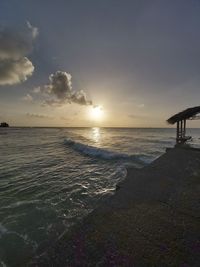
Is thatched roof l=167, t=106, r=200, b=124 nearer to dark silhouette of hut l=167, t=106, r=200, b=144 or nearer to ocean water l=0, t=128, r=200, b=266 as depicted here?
dark silhouette of hut l=167, t=106, r=200, b=144

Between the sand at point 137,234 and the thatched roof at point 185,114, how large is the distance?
41.0ft

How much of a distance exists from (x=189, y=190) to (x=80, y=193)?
4469 mm

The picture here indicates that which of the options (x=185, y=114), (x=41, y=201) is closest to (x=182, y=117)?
(x=185, y=114)

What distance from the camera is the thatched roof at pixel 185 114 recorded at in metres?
16.1

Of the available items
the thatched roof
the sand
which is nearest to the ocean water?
the sand

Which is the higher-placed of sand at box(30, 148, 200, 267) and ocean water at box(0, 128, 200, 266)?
sand at box(30, 148, 200, 267)

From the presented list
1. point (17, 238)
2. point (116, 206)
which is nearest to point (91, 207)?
point (116, 206)

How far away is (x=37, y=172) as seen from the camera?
10523mm

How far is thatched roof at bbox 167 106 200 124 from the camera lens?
1606cm

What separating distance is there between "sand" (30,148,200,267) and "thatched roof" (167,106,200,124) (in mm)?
12498

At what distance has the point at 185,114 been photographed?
16.8 meters

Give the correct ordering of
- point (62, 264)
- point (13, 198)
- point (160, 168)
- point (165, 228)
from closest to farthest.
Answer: point (62, 264) → point (165, 228) → point (13, 198) → point (160, 168)

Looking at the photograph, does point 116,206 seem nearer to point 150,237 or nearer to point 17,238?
point 150,237

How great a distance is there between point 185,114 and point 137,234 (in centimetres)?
1612
